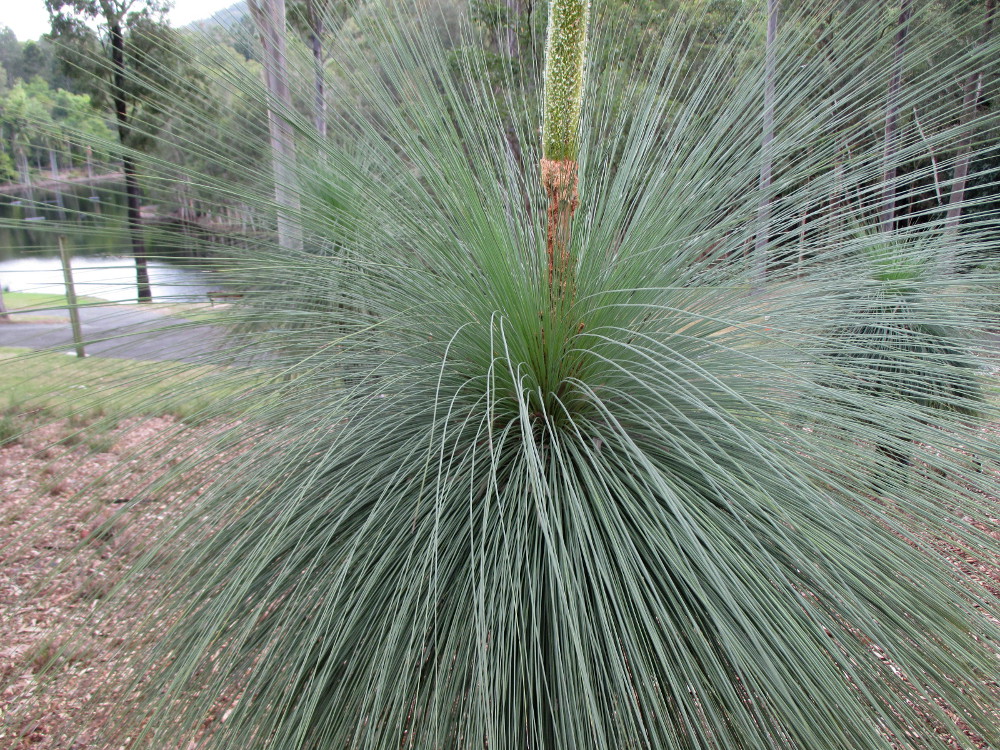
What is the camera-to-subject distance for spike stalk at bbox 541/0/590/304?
118 cm

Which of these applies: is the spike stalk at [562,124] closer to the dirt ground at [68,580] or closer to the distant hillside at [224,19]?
Result: the distant hillside at [224,19]

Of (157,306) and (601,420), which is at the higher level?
(157,306)

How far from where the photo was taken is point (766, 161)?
143cm

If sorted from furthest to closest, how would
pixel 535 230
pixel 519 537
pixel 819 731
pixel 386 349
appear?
pixel 535 230
pixel 386 349
pixel 519 537
pixel 819 731

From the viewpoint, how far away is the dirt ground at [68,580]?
115 centimetres

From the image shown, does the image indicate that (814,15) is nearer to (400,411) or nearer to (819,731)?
(400,411)

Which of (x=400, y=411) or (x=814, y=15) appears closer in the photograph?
(x=400, y=411)

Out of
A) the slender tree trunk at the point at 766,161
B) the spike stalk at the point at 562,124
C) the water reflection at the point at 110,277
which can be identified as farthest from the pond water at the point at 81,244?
the slender tree trunk at the point at 766,161

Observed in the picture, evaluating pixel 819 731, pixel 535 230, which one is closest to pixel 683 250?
pixel 535 230

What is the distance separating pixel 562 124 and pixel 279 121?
2.59 ft

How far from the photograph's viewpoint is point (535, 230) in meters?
1.54

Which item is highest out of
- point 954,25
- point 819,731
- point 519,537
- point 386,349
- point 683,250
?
point 954,25

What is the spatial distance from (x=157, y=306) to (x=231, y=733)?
84cm

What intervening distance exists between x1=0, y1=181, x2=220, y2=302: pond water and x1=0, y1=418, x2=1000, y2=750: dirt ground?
0.28 meters
